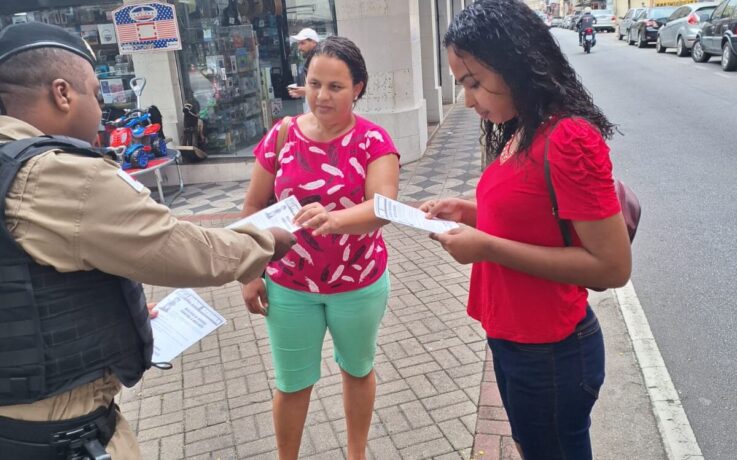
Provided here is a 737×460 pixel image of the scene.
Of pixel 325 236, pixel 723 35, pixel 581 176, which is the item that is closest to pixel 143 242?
pixel 325 236

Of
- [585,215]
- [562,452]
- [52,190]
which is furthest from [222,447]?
[585,215]

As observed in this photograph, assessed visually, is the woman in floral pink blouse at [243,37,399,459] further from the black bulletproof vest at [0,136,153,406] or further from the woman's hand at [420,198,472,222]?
the black bulletproof vest at [0,136,153,406]

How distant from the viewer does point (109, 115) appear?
8.73 meters

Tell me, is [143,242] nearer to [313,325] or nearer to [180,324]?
[180,324]

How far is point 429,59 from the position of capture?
1218cm

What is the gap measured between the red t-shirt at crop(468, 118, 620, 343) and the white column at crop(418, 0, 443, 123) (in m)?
10.5

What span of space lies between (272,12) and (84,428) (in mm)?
7864

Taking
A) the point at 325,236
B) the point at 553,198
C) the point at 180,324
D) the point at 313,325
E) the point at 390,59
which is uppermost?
the point at 390,59

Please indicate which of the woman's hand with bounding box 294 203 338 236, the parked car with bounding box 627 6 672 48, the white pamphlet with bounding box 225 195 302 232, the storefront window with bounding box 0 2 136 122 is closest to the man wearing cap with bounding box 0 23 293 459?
the white pamphlet with bounding box 225 195 302 232

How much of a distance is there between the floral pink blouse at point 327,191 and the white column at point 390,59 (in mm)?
6293

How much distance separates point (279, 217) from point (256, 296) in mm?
590

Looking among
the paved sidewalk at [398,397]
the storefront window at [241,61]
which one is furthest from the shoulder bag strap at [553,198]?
the storefront window at [241,61]

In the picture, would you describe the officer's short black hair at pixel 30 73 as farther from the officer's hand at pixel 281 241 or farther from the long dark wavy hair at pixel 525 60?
the long dark wavy hair at pixel 525 60

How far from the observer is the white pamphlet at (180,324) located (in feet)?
6.39
